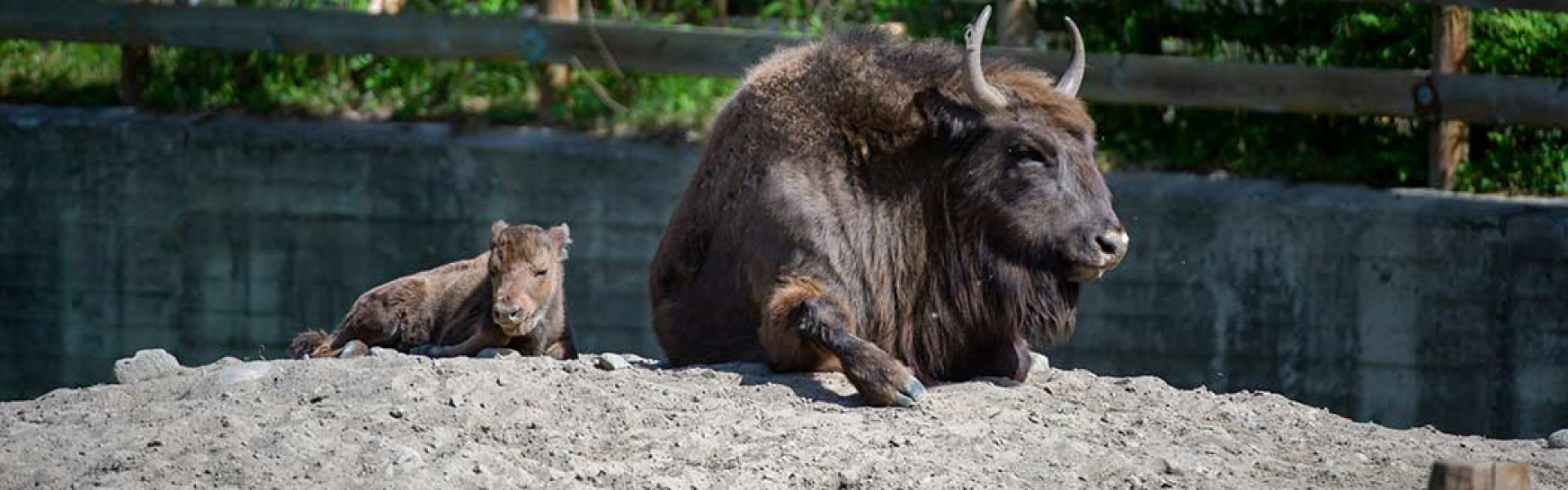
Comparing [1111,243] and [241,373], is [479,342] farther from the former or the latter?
[1111,243]

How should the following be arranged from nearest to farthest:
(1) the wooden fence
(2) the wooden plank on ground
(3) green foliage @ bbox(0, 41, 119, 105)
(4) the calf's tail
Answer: (2) the wooden plank on ground, (4) the calf's tail, (1) the wooden fence, (3) green foliage @ bbox(0, 41, 119, 105)

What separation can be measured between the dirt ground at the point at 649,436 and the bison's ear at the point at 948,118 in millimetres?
1023

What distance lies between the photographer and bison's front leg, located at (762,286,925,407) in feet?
22.7

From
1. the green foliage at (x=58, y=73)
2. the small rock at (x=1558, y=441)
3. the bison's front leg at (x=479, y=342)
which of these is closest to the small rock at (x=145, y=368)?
the bison's front leg at (x=479, y=342)

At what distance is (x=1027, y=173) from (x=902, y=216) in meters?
0.53

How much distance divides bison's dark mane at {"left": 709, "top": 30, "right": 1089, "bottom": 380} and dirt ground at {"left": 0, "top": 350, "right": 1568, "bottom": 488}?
404 millimetres

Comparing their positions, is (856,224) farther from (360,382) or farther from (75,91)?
(75,91)

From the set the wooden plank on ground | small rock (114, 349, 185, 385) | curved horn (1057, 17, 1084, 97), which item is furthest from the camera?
curved horn (1057, 17, 1084, 97)

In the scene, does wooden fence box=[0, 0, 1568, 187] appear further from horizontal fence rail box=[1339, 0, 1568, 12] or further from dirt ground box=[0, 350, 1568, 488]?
dirt ground box=[0, 350, 1568, 488]

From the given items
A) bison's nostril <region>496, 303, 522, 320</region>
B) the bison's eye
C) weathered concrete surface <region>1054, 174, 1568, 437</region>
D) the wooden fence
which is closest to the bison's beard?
the bison's eye

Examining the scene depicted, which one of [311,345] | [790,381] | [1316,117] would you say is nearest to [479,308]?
[311,345]

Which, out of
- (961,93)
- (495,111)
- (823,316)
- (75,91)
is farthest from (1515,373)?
(75,91)

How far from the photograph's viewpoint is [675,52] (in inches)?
521

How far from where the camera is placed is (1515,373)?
37.9ft
